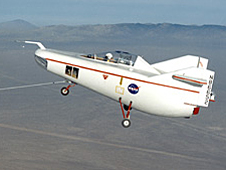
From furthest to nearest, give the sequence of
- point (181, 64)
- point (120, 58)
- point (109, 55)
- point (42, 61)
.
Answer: point (181, 64)
point (42, 61)
point (109, 55)
point (120, 58)

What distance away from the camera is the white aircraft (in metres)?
43.6

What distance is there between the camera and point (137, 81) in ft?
144

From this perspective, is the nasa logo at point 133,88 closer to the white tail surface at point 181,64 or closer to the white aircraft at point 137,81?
the white aircraft at point 137,81

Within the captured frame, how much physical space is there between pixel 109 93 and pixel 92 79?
2542mm

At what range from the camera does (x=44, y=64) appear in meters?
47.4

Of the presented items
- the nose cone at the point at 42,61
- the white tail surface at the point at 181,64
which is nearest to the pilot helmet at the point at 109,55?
the white tail surface at the point at 181,64

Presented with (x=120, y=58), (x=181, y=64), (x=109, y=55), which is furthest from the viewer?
(x=181, y=64)

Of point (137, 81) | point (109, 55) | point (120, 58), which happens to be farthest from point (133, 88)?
point (109, 55)

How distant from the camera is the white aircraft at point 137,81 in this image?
43625 millimetres

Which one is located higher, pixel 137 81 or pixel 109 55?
pixel 109 55

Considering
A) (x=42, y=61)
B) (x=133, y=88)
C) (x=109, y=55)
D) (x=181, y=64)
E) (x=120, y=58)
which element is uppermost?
(x=181, y=64)

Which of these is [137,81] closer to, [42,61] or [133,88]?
[133,88]

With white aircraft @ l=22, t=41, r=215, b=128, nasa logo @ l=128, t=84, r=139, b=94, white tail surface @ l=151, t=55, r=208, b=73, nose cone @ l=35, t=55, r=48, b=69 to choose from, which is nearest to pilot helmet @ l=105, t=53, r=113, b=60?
white aircraft @ l=22, t=41, r=215, b=128

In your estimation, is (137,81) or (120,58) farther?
(120,58)
